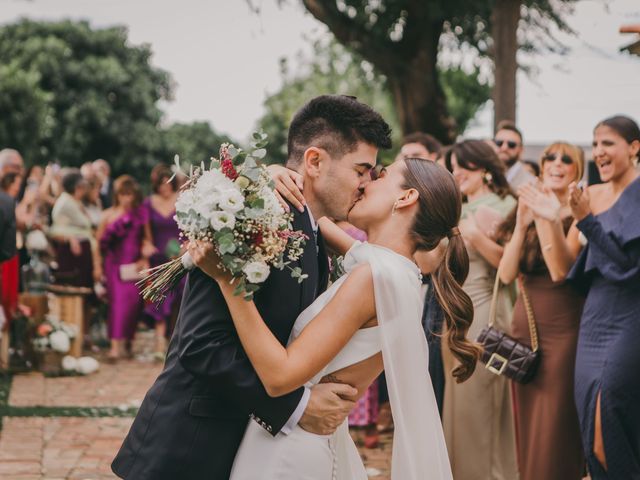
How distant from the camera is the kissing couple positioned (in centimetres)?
261

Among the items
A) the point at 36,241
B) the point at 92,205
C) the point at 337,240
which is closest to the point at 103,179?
the point at 92,205

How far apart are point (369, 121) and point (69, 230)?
356 inches

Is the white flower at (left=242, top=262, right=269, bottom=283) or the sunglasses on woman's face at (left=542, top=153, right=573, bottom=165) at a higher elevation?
the sunglasses on woman's face at (left=542, top=153, right=573, bottom=165)

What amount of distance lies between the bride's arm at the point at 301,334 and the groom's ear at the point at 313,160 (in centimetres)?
48

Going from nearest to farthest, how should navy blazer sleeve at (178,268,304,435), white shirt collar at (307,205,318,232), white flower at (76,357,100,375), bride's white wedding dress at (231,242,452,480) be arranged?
navy blazer sleeve at (178,268,304,435) → bride's white wedding dress at (231,242,452,480) → white shirt collar at (307,205,318,232) → white flower at (76,357,100,375)

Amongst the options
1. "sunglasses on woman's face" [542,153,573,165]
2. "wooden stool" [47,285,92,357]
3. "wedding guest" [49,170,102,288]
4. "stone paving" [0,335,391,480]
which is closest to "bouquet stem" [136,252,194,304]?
"stone paving" [0,335,391,480]

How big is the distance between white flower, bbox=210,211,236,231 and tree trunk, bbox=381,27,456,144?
12.3 m

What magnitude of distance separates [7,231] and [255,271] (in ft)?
22.4

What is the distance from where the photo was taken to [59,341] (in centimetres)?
984

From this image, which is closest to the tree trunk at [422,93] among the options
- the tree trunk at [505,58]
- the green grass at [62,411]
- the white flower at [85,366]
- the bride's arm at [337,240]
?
the tree trunk at [505,58]

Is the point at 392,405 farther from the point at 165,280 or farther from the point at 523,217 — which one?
the point at 523,217

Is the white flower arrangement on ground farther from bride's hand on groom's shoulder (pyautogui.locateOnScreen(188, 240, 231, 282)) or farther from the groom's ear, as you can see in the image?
bride's hand on groom's shoulder (pyautogui.locateOnScreen(188, 240, 231, 282))

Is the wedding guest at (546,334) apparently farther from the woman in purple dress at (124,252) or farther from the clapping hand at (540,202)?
the woman in purple dress at (124,252)

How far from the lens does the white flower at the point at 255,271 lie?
2.47m
